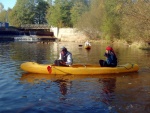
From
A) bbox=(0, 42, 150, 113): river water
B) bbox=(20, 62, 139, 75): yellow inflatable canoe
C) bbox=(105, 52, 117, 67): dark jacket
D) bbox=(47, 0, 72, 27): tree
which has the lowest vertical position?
bbox=(0, 42, 150, 113): river water

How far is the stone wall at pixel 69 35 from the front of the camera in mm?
65062

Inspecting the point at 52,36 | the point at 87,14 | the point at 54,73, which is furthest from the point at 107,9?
the point at 54,73

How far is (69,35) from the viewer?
68.3 m

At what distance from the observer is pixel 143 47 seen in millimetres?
37562

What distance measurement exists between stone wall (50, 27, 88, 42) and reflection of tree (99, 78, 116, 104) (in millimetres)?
49630

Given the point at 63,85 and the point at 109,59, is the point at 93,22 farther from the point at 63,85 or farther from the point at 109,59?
the point at 63,85

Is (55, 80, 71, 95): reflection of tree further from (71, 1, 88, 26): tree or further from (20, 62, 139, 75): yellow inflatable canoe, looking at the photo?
(71, 1, 88, 26): tree

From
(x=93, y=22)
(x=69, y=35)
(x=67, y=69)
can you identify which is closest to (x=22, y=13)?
(x=69, y=35)

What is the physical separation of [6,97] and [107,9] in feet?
156

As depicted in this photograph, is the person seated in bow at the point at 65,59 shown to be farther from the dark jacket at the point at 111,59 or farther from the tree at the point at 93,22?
the tree at the point at 93,22

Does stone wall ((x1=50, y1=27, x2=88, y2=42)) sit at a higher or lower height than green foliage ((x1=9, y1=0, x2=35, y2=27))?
lower

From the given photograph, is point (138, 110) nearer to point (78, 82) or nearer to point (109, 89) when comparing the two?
point (109, 89)

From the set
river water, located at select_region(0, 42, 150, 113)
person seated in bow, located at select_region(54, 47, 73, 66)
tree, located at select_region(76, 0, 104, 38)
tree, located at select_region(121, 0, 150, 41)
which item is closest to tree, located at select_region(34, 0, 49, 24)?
tree, located at select_region(76, 0, 104, 38)

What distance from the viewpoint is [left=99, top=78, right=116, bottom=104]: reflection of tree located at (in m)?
10.2
